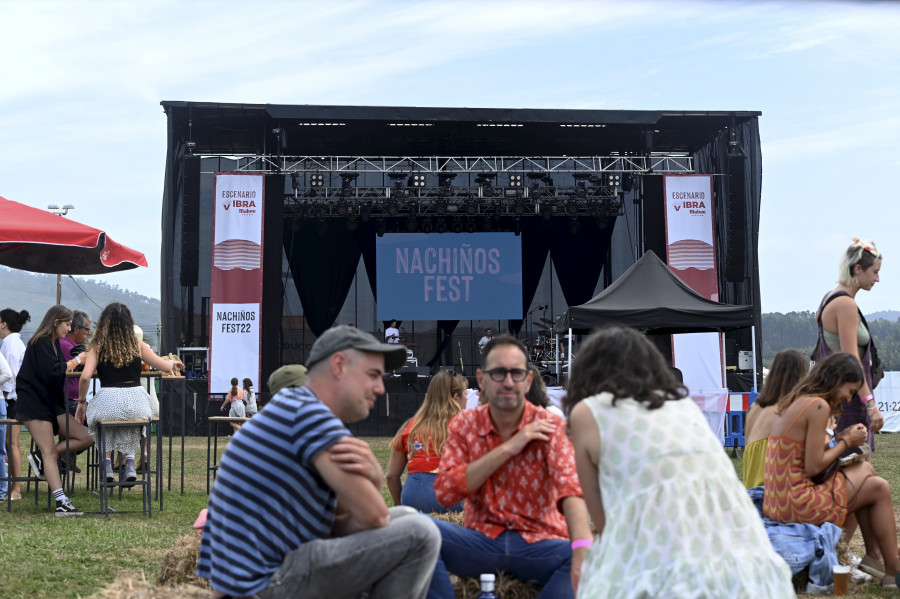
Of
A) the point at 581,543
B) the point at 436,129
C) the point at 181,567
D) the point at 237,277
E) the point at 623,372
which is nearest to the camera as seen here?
the point at 623,372

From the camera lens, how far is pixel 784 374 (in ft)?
Result: 16.1

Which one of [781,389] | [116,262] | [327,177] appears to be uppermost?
[327,177]

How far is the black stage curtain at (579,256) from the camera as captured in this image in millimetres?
20500

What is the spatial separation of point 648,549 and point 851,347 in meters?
2.73

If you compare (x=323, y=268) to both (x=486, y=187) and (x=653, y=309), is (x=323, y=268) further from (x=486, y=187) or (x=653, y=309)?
(x=653, y=309)

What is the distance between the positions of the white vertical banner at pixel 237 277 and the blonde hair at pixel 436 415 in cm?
1157

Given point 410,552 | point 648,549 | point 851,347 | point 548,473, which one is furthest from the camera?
point 851,347

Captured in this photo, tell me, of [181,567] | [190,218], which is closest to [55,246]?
[181,567]

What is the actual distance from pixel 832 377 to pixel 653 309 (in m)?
5.70

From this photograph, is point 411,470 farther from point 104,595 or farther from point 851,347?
point 851,347

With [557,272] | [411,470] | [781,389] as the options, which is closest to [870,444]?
[781,389]

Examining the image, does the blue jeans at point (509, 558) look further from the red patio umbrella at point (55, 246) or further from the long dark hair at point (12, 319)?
the long dark hair at point (12, 319)

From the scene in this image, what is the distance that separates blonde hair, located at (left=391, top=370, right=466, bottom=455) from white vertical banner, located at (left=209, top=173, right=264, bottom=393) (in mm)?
11565

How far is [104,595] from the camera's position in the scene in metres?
3.43
